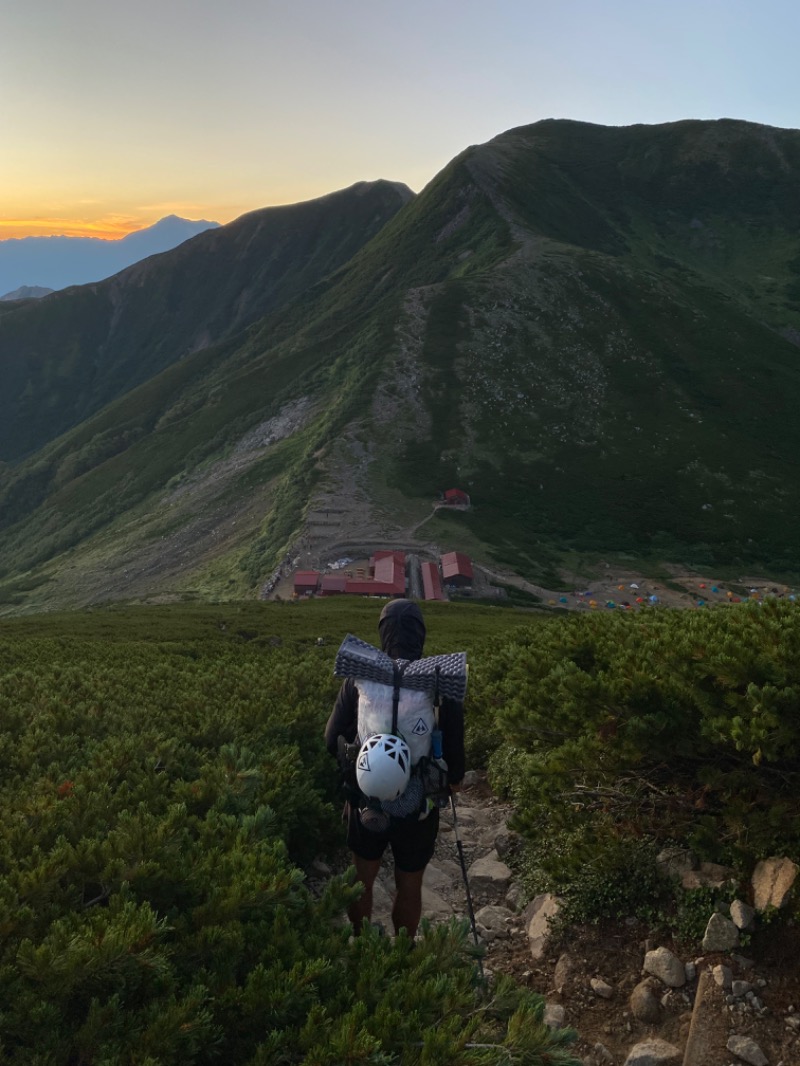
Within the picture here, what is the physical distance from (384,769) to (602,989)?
2.92 m

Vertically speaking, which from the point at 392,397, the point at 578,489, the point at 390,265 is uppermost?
the point at 390,265

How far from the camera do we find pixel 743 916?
639cm

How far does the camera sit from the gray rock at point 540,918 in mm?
7466

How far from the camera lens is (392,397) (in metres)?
115

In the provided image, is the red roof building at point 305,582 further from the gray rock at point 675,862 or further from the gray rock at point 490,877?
the gray rock at point 675,862

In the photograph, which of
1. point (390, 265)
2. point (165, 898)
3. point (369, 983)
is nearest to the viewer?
point (369, 983)

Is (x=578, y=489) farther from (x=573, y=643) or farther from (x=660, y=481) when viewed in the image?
(x=573, y=643)

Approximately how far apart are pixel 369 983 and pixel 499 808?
643cm

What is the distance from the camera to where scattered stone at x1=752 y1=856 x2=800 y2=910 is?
6.25 metres

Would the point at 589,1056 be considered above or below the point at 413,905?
below

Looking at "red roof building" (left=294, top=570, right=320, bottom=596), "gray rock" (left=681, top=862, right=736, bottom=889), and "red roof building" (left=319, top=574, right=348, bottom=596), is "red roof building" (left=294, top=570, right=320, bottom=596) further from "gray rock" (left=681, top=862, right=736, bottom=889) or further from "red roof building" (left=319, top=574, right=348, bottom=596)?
"gray rock" (left=681, top=862, right=736, bottom=889)

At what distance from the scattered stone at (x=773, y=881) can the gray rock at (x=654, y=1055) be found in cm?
150

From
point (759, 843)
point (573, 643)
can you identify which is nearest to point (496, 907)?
point (759, 843)

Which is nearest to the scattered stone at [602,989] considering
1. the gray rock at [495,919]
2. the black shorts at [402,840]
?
the gray rock at [495,919]
